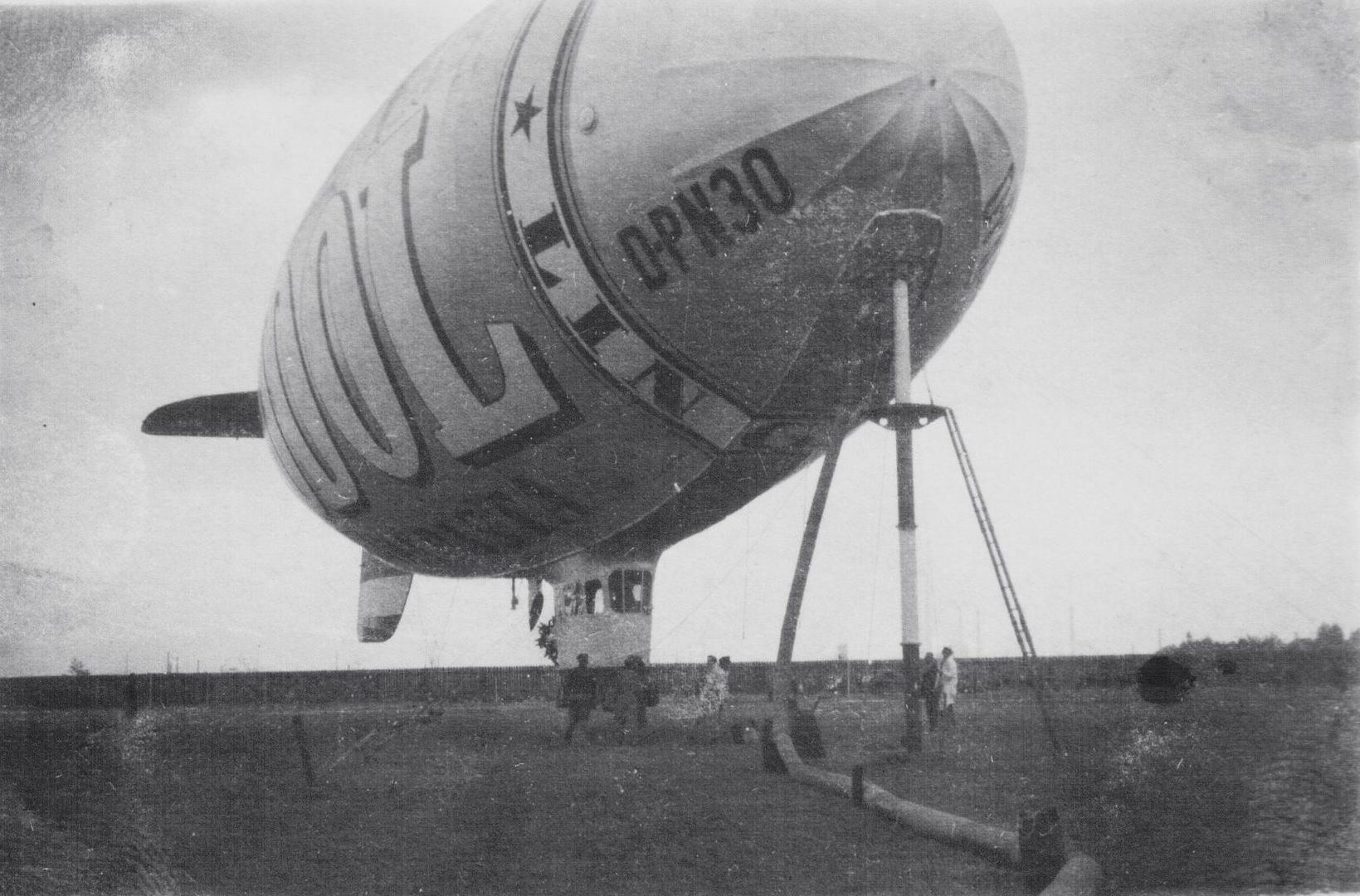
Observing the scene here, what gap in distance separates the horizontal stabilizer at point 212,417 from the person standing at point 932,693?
10.6 metres

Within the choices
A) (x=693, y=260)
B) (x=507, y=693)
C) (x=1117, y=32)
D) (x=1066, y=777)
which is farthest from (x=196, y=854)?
(x=507, y=693)

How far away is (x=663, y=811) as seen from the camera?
316 inches

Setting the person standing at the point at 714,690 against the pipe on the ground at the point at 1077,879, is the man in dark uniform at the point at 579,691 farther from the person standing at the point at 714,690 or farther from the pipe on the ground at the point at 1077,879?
the pipe on the ground at the point at 1077,879

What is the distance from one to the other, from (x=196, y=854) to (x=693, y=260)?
210 inches

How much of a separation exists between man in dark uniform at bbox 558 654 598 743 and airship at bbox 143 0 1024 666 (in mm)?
1708

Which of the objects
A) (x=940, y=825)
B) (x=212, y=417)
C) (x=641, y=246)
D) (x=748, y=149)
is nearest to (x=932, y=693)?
(x=940, y=825)

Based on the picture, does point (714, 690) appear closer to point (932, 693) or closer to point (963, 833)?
point (932, 693)

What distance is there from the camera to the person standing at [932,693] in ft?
44.2

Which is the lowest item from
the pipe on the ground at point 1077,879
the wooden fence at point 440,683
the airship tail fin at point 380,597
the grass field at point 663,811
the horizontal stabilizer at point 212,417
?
the wooden fence at point 440,683

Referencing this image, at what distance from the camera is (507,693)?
31062mm

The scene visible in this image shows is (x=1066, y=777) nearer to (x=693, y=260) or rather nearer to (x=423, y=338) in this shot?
(x=693, y=260)

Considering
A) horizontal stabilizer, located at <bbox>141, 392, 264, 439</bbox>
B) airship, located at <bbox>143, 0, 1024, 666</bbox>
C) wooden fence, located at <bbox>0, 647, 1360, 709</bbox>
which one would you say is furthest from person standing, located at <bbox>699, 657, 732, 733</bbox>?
wooden fence, located at <bbox>0, 647, 1360, 709</bbox>

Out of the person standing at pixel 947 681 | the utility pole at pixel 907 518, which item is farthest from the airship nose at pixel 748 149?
the person standing at pixel 947 681

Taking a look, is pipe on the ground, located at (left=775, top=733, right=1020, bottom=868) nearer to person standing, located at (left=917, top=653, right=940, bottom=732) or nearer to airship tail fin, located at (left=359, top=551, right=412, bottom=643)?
person standing, located at (left=917, top=653, right=940, bottom=732)
